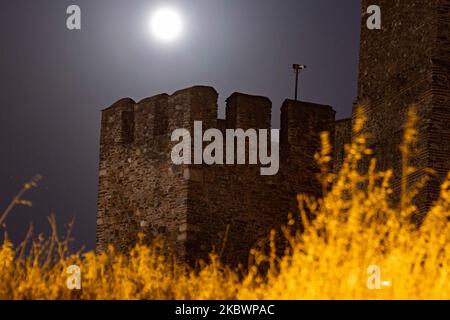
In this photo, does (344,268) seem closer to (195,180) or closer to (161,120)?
(195,180)

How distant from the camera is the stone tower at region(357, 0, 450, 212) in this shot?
14820 mm

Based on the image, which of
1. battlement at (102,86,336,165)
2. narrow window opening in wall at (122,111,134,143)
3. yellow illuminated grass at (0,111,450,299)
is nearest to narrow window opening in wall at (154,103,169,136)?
battlement at (102,86,336,165)

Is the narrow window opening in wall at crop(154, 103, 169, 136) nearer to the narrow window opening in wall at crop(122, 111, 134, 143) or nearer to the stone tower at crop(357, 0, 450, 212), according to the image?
the narrow window opening in wall at crop(122, 111, 134, 143)

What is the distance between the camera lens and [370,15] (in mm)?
17250

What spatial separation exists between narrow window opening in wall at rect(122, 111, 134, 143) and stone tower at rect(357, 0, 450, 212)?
5.11 meters

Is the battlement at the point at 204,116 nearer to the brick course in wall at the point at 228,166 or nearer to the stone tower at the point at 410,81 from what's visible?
the brick course in wall at the point at 228,166

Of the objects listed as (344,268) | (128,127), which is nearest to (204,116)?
(128,127)

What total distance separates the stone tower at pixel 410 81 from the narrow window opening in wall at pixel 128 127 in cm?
511

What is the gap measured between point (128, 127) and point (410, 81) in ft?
22.2

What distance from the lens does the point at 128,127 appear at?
66.6 feet

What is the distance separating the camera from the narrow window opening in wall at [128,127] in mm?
20203

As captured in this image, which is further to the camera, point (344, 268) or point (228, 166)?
point (228, 166)

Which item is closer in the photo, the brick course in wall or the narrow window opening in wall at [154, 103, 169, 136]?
the brick course in wall

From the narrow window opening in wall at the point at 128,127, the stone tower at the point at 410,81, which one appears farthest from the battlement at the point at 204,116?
the stone tower at the point at 410,81
